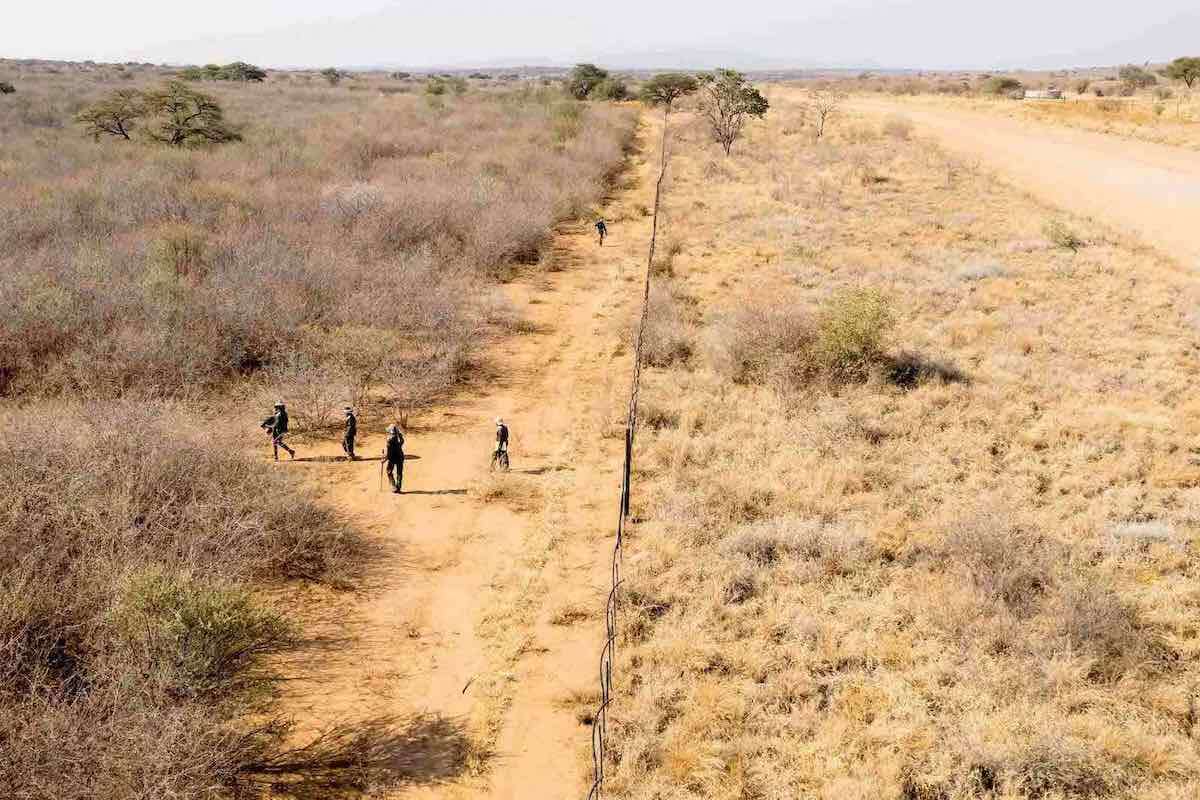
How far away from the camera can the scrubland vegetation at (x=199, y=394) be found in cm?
583

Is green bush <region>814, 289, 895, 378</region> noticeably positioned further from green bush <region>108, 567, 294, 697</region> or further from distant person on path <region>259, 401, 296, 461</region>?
green bush <region>108, 567, 294, 697</region>

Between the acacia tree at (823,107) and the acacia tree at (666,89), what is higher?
the acacia tree at (666,89)

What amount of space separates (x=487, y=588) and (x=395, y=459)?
106 inches

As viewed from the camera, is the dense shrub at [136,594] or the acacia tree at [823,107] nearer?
the dense shrub at [136,594]

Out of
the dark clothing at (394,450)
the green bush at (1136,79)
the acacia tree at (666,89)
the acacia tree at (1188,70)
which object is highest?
the green bush at (1136,79)

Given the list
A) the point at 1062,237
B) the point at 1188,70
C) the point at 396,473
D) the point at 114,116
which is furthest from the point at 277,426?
the point at 1188,70

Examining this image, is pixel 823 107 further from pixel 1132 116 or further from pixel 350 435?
pixel 350 435

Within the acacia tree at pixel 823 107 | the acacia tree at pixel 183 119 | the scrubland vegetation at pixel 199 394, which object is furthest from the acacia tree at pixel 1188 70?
the acacia tree at pixel 183 119

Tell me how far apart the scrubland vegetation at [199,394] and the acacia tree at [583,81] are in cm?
4333

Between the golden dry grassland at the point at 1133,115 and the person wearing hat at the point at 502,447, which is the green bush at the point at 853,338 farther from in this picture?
the golden dry grassland at the point at 1133,115

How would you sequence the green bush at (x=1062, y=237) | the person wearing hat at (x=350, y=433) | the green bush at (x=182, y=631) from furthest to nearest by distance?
the green bush at (x=1062, y=237), the person wearing hat at (x=350, y=433), the green bush at (x=182, y=631)

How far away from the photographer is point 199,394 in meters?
12.2

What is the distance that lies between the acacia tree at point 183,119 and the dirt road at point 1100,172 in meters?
33.6

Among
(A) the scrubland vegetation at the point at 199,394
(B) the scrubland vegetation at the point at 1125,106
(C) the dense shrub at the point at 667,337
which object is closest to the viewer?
(A) the scrubland vegetation at the point at 199,394
